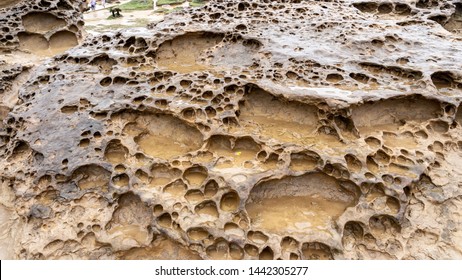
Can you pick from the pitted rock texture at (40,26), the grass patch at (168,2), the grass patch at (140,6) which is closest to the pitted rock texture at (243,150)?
the pitted rock texture at (40,26)

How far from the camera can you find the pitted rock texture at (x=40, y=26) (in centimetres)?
552

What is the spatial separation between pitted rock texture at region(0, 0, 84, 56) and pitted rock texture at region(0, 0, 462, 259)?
188 centimetres

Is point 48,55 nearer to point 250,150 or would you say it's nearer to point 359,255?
Answer: point 250,150

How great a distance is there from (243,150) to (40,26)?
15.8 ft

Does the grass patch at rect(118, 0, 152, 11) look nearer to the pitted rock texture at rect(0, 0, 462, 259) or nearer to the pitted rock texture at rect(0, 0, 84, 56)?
the pitted rock texture at rect(0, 0, 84, 56)

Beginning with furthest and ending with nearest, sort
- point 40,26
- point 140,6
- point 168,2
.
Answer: point 168,2 → point 140,6 → point 40,26

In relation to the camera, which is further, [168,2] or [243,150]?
[168,2]

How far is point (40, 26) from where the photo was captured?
5.80m

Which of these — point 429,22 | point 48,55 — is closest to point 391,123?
point 429,22

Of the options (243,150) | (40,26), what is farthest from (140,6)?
(243,150)

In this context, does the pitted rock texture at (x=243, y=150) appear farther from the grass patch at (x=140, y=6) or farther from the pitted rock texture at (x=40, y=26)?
the grass patch at (x=140, y=6)

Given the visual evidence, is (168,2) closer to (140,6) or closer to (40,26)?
(140,6)

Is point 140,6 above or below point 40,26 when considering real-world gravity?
below

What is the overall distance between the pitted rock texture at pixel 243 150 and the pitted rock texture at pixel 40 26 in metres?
1.88
